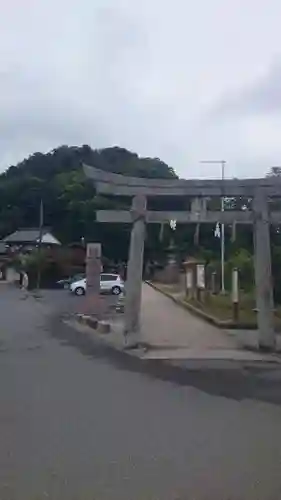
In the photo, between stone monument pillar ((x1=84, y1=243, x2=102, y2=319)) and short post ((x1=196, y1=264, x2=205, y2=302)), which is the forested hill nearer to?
short post ((x1=196, y1=264, x2=205, y2=302))

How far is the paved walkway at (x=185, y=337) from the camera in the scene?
1848 cm

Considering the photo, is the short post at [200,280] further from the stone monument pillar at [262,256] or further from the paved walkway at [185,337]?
the stone monument pillar at [262,256]

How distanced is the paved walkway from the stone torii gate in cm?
100

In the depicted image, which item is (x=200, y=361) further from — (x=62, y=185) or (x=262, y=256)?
(x=62, y=185)

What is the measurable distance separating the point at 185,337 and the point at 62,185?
63.8 meters

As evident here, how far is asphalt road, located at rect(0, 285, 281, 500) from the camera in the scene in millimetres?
6504

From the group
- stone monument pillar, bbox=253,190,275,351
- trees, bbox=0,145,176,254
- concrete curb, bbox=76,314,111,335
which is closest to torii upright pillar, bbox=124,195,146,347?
stone monument pillar, bbox=253,190,275,351

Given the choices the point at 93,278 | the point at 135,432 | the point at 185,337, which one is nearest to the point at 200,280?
the point at 93,278

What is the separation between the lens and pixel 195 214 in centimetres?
2034

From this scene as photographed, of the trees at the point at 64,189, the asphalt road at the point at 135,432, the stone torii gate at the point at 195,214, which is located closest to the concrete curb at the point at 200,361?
the asphalt road at the point at 135,432

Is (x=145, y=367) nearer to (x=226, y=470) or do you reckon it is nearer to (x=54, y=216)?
(x=226, y=470)

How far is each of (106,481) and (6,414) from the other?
3.66 m

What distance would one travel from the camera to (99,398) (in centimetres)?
1138

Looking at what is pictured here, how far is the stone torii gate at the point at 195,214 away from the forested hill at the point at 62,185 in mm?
Result: 53358
